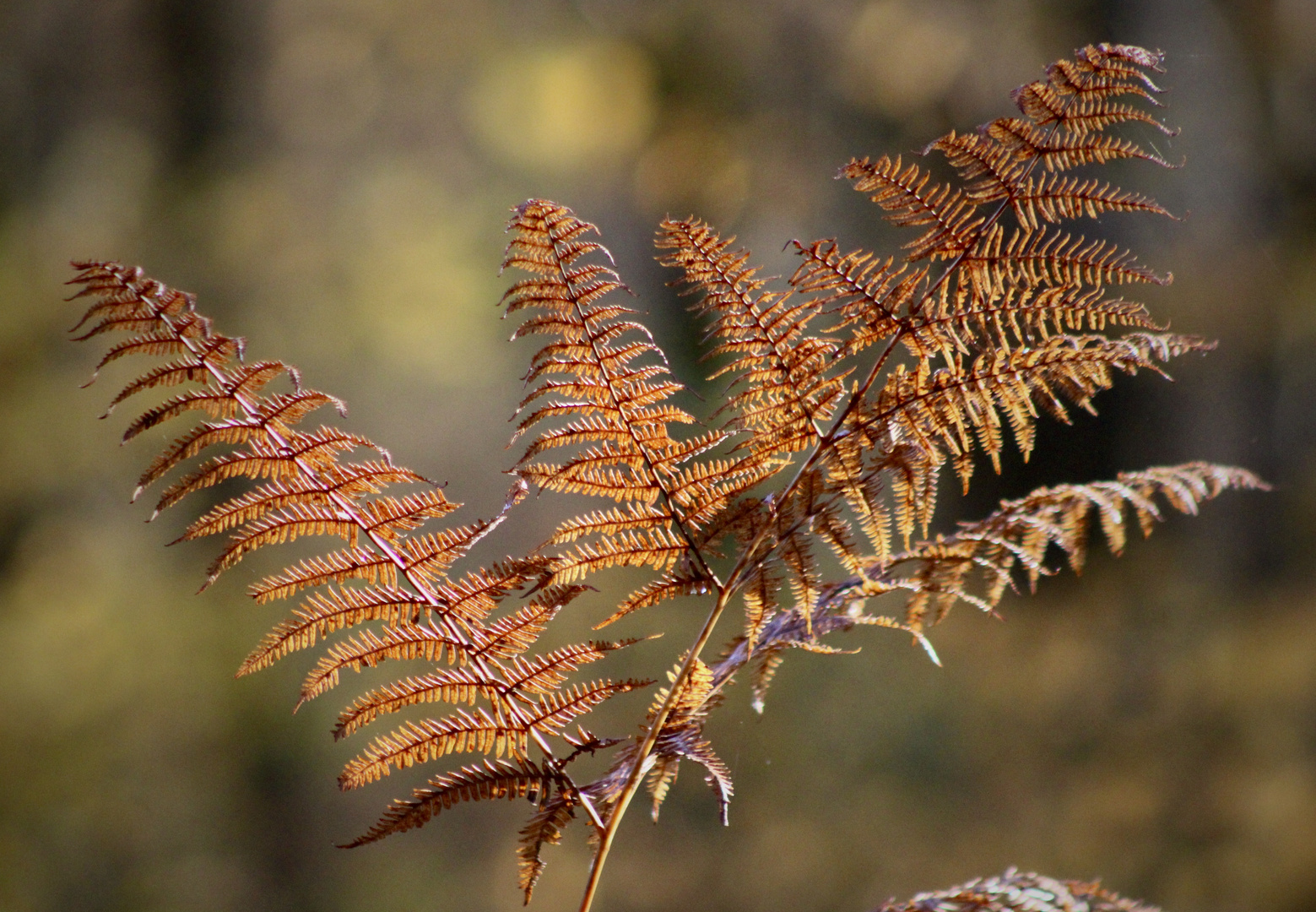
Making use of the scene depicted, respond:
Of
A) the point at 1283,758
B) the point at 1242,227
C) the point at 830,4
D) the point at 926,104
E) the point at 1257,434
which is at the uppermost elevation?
the point at 830,4

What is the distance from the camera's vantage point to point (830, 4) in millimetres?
2074

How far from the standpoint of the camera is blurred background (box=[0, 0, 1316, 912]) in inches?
65.2

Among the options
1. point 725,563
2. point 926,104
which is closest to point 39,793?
point 725,563

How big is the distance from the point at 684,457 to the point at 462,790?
320 mm

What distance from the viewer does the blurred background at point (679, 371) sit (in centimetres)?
166

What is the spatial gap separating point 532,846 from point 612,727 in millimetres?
1322

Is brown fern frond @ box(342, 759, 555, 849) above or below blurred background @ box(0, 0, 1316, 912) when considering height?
below

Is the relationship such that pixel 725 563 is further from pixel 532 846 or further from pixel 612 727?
pixel 532 846

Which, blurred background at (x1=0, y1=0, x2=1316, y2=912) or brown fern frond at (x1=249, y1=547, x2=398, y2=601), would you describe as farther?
blurred background at (x1=0, y1=0, x2=1316, y2=912)

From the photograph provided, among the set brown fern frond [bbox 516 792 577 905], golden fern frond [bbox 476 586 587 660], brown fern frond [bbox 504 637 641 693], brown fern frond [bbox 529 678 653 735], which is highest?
golden fern frond [bbox 476 586 587 660]

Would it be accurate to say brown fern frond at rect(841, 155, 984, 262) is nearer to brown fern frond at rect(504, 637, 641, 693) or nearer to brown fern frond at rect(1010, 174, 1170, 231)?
brown fern frond at rect(1010, 174, 1170, 231)

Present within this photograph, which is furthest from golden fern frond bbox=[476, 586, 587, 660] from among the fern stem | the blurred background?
the blurred background

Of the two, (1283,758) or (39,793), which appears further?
(1283,758)

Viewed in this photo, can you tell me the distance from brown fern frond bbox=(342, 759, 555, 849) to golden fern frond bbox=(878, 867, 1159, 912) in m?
0.30
